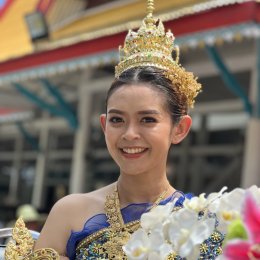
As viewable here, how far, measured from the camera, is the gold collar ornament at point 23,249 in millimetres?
1532

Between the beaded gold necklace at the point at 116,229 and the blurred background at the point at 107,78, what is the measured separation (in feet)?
8.01

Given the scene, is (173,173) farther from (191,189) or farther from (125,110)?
(125,110)

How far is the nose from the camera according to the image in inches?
57.9

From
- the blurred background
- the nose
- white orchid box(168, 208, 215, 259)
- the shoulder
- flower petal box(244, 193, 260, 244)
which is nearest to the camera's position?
flower petal box(244, 193, 260, 244)

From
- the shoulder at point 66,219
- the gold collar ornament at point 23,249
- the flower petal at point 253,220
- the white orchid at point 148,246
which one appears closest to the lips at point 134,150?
the shoulder at point 66,219

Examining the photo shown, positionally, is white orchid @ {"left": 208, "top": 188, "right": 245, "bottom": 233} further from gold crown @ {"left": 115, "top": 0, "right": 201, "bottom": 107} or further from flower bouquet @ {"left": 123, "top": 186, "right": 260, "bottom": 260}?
gold crown @ {"left": 115, "top": 0, "right": 201, "bottom": 107}

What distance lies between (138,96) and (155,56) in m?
0.18

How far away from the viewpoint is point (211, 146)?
6434mm

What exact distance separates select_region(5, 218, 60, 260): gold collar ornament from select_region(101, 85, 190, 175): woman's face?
30 cm

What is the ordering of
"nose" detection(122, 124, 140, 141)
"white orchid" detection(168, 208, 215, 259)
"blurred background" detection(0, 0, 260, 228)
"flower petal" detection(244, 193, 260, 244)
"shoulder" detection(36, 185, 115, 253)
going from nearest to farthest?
"flower petal" detection(244, 193, 260, 244), "white orchid" detection(168, 208, 215, 259), "nose" detection(122, 124, 140, 141), "shoulder" detection(36, 185, 115, 253), "blurred background" detection(0, 0, 260, 228)

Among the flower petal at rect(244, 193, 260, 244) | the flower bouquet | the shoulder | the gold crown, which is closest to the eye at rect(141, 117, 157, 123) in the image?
the gold crown

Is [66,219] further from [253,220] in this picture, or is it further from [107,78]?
[107,78]

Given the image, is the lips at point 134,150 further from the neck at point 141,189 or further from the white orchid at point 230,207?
the white orchid at point 230,207

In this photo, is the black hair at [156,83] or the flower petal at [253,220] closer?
the flower petal at [253,220]
